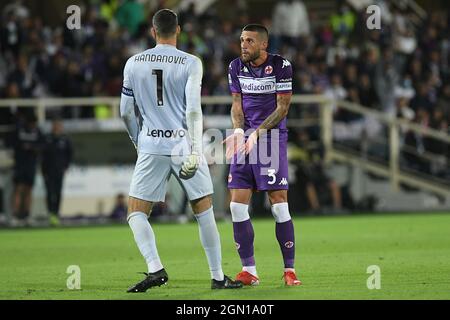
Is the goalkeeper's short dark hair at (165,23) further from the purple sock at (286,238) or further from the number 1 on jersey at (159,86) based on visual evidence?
the purple sock at (286,238)

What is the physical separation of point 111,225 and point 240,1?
11.0 metres

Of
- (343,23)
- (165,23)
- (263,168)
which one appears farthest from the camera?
(343,23)

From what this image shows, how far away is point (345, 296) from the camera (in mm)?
9078

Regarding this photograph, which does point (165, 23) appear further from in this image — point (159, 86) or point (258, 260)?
point (258, 260)

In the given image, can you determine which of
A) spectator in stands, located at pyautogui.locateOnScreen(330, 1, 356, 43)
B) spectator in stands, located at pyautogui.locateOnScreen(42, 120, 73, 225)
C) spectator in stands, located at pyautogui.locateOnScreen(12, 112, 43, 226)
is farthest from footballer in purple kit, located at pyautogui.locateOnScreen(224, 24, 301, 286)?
spectator in stands, located at pyautogui.locateOnScreen(330, 1, 356, 43)

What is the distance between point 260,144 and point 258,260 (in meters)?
3.07

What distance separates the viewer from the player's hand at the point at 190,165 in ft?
30.9

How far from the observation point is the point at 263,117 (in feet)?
34.6

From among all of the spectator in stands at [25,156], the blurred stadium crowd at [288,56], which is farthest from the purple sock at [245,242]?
the blurred stadium crowd at [288,56]

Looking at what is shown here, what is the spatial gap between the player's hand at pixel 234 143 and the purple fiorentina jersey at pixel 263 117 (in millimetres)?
73

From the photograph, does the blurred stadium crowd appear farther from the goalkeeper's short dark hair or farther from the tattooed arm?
the goalkeeper's short dark hair

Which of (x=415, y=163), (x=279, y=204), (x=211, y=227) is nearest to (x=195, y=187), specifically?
(x=211, y=227)

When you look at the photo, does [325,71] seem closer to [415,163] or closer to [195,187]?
[415,163]

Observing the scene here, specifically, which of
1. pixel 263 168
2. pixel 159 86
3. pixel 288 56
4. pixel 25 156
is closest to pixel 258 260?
pixel 263 168
